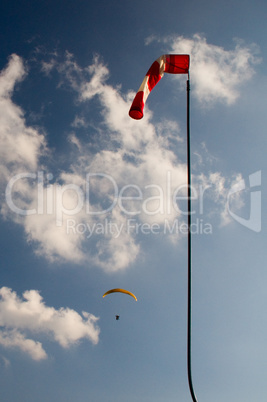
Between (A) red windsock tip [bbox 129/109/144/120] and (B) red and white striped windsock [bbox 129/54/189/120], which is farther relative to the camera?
(B) red and white striped windsock [bbox 129/54/189/120]

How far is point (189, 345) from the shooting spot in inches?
432

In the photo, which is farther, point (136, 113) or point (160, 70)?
point (160, 70)

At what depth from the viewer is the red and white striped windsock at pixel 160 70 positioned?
16.4 metres

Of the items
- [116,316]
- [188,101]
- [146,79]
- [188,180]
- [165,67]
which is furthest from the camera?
[116,316]

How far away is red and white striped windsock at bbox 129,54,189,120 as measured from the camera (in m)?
16.4

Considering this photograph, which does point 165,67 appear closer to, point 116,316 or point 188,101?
point 188,101

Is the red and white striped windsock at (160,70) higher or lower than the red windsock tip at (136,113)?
higher

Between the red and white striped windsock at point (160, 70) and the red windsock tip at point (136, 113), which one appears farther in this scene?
the red and white striped windsock at point (160, 70)

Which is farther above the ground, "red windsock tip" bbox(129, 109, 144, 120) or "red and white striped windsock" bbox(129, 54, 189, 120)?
"red and white striped windsock" bbox(129, 54, 189, 120)

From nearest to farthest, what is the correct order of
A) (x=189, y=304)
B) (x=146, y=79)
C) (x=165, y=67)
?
1. (x=189, y=304)
2. (x=146, y=79)
3. (x=165, y=67)

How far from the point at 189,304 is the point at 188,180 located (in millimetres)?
5459

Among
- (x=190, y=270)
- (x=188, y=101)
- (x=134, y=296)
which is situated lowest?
(x=190, y=270)

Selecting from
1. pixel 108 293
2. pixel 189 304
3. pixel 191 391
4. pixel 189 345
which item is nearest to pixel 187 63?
pixel 189 304

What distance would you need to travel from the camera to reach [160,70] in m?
17.8
